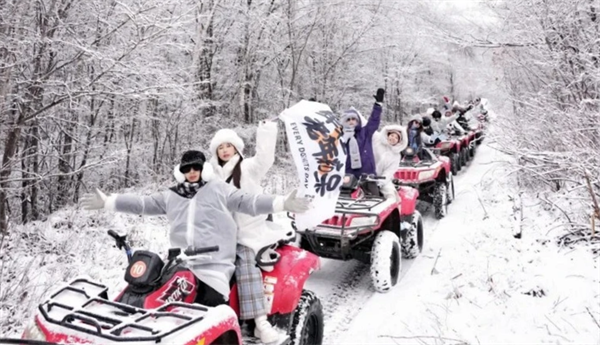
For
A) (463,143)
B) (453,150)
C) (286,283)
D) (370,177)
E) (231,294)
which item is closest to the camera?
(231,294)

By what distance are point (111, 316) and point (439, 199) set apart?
7.88m

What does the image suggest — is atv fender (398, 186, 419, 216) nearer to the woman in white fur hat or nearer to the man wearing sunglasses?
the woman in white fur hat

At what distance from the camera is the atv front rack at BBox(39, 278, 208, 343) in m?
2.46

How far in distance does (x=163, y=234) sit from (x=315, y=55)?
1192 cm

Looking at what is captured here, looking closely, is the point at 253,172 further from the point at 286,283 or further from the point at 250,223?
the point at 286,283

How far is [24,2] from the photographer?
243 inches

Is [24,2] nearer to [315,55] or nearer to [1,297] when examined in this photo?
[1,297]

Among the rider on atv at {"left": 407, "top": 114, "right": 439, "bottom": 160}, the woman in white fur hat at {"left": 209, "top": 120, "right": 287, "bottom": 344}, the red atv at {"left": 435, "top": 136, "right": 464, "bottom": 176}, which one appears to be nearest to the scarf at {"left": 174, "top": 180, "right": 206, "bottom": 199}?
the woman in white fur hat at {"left": 209, "top": 120, "right": 287, "bottom": 344}

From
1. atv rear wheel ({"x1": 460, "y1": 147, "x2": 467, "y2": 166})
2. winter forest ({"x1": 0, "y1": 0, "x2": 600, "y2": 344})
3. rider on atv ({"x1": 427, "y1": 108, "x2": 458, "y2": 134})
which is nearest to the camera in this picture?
winter forest ({"x1": 0, "y1": 0, "x2": 600, "y2": 344})

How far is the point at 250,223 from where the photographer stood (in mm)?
4164

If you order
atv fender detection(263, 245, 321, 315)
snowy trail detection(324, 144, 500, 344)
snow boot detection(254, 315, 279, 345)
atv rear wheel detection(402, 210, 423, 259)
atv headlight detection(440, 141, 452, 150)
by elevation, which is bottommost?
snowy trail detection(324, 144, 500, 344)

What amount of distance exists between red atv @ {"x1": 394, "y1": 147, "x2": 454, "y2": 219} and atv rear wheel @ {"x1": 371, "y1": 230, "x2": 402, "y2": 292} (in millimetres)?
2863

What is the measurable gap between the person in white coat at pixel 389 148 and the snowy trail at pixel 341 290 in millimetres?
1352

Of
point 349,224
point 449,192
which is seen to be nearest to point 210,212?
point 349,224
